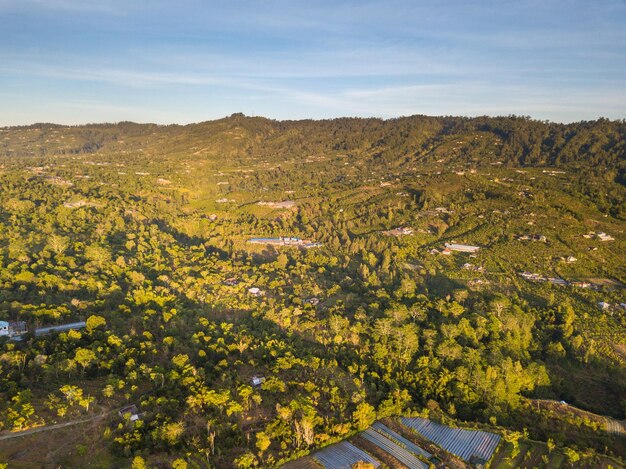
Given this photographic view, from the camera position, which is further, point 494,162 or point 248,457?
point 494,162

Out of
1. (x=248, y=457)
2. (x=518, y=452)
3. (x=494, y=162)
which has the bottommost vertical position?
(x=518, y=452)

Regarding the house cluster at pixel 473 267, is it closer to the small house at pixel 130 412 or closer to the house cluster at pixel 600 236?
the house cluster at pixel 600 236

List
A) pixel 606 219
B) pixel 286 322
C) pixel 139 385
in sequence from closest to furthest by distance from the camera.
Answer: pixel 139 385 < pixel 286 322 < pixel 606 219

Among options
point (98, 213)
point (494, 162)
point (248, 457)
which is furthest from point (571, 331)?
point (494, 162)

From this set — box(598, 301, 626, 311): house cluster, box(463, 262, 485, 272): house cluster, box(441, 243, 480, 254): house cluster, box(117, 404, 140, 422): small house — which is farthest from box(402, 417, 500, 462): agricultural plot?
box(441, 243, 480, 254): house cluster

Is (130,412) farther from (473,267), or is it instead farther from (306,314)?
(473,267)

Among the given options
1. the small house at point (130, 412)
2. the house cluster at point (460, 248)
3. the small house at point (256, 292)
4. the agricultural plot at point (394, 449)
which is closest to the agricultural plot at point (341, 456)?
the agricultural plot at point (394, 449)

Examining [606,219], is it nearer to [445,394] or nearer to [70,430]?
[445,394]

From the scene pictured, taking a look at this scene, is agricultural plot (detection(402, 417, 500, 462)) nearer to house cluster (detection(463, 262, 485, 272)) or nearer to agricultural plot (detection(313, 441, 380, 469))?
A: agricultural plot (detection(313, 441, 380, 469))
